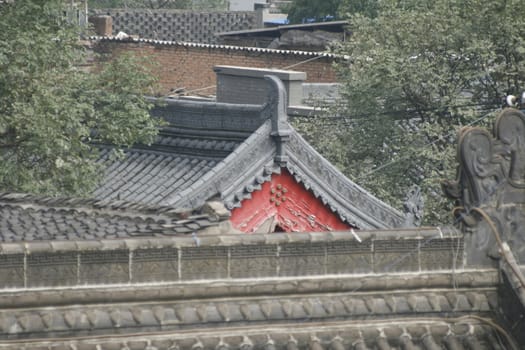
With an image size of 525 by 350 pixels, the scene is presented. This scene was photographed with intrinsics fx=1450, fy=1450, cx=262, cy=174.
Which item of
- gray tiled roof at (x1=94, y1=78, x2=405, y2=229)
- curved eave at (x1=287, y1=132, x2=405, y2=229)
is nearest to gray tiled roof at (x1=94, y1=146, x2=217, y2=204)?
gray tiled roof at (x1=94, y1=78, x2=405, y2=229)

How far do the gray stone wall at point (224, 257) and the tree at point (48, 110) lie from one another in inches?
309

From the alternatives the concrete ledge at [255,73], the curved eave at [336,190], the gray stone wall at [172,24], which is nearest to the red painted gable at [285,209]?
the curved eave at [336,190]

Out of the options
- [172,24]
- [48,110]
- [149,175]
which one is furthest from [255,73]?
[172,24]

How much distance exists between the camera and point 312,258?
986 centimetres

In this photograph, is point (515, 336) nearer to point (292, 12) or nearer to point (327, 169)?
point (327, 169)

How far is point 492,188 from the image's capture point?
10.2 m

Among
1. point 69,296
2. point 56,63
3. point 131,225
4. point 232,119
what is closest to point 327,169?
point 232,119

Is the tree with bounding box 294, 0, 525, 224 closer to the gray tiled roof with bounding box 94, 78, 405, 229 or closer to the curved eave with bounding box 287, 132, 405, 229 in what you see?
the curved eave with bounding box 287, 132, 405, 229

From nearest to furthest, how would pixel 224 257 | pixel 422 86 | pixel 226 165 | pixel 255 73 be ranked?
1. pixel 224 257
2. pixel 226 165
3. pixel 422 86
4. pixel 255 73

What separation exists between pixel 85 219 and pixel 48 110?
534 centimetres

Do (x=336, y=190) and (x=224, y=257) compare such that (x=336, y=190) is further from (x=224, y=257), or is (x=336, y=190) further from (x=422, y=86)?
(x=224, y=257)

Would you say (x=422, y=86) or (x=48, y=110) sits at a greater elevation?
(x=48, y=110)

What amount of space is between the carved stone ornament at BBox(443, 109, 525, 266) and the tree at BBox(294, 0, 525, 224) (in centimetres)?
1131

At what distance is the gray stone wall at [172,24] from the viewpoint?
44.8 m
